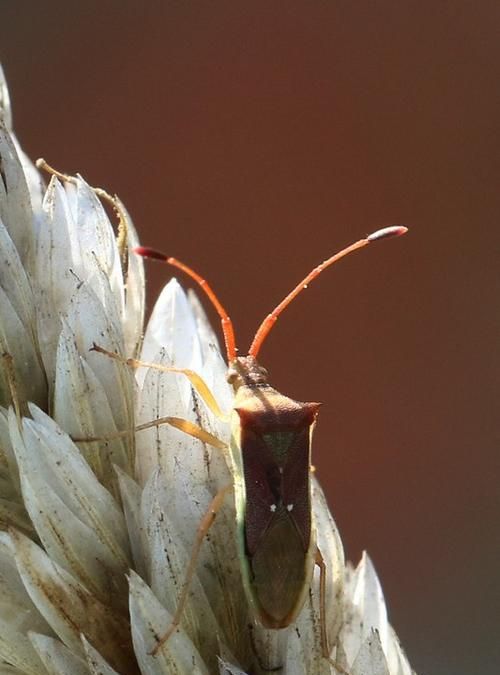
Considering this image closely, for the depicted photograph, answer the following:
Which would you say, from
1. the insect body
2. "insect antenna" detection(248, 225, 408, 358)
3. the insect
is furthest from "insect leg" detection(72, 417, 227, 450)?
"insect antenna" detection(248, 225, 408, 358)

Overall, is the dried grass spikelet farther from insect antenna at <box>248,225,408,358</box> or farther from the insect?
insect antenna at <box>248,225,408,358</box>

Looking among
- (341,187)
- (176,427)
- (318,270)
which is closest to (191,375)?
(176,427)

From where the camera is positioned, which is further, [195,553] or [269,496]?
[269,496]

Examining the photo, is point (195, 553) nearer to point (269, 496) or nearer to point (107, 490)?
point (107, 490)

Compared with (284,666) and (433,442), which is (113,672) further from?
(433,442)

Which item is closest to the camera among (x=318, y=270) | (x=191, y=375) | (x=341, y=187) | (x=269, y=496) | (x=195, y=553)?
(x=195, y=553)

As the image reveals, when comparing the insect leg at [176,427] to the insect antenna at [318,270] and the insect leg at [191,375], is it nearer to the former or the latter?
the insect leg at [191,375]

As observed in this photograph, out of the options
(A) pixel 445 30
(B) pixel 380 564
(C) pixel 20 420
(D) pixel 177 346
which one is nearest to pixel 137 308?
(D) pixel 177 346
